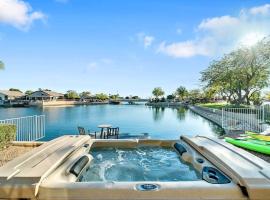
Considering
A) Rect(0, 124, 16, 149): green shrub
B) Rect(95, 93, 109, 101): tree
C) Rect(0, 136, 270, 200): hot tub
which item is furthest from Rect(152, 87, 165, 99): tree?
Rect(0, 136, 270, 200): hot tub

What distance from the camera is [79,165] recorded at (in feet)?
14.2

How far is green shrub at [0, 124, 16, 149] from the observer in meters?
7.31

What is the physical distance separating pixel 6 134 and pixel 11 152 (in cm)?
81

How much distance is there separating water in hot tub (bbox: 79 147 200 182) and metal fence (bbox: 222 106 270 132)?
20.1 ft

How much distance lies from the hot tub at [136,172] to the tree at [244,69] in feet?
72.6

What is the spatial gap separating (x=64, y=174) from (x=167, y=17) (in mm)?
11469

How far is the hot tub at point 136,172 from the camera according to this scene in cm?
290

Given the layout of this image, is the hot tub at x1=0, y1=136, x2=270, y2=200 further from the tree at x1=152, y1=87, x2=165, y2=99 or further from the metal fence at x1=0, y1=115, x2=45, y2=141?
the tree at x1=152, y1=87, x2=165, y2=99

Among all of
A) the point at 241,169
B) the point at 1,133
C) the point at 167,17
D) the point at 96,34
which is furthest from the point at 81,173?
the point at 96,34

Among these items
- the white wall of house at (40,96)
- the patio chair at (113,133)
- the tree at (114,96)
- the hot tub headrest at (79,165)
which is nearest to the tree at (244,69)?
the patio chair at (113,133)

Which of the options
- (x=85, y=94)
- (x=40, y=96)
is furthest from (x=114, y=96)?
(x=40, y=96)

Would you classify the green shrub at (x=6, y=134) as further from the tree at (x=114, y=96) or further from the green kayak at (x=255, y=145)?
the tree at (x=114, y=96)

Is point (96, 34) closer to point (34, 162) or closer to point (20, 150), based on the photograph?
point (20, 150)

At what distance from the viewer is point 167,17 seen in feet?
45.1
